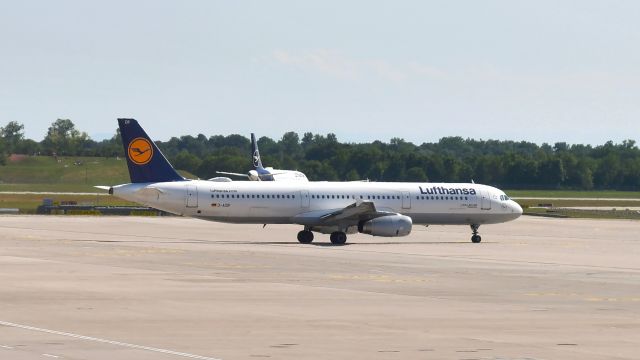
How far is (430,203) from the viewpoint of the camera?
69875 millimetres

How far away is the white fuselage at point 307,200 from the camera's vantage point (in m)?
63.9

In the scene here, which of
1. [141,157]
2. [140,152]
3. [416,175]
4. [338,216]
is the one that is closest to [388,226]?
[338,216]

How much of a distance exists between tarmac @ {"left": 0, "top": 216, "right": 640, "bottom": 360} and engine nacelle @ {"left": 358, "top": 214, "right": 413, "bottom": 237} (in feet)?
4.71

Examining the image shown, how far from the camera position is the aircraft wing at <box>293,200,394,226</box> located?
216 feet

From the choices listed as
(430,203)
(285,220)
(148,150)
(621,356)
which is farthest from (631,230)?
(621,356)

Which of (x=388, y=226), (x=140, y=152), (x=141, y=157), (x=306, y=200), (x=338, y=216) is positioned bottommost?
(x=388, y=226)

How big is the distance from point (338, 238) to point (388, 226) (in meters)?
2.47

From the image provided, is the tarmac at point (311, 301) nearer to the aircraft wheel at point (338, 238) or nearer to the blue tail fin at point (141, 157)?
the aircraft wheel at point (338, 238)

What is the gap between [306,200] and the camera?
220 feet

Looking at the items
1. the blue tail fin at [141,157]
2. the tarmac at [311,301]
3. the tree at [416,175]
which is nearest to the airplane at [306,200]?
the blue tail fin at [141,157]

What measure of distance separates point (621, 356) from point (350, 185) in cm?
4559

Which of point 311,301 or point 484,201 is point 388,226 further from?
point 311,301

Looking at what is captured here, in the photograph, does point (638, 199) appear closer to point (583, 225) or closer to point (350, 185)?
point (583, 225)

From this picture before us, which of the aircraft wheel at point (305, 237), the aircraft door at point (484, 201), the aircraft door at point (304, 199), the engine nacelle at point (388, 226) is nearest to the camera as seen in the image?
the engine nacelle at point (388, 226)
